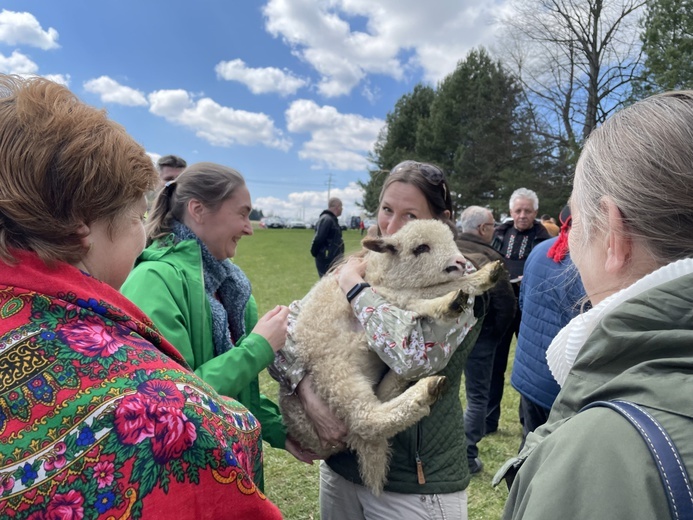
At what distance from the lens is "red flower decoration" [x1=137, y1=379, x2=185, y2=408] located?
118 cm

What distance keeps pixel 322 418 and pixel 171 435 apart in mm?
1133

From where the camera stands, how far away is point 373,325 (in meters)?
2.08

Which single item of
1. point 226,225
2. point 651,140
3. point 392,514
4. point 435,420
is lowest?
point 392,514

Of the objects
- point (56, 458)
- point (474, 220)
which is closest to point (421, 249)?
point (56, 458)

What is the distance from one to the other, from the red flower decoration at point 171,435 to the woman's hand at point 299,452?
1.26m

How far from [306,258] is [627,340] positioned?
1012 inches

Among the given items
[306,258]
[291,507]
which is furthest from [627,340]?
[306,258]

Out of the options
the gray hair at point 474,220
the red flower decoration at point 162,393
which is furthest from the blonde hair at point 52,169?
the gray hair at point 474,220

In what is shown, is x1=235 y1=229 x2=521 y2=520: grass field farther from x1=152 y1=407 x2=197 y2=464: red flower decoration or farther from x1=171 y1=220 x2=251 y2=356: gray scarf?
x1=152 y1=407 x2=197 y2=464: red flower decoration

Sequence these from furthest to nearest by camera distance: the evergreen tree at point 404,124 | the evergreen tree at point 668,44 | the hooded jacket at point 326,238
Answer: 1. the evergreen tree at point 404,124
2. the evergreen tree at point 668,44
3. the hooded jacket at point 326,238

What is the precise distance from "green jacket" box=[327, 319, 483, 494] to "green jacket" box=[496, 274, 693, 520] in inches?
38.9

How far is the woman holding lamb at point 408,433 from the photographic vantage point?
2.03 metres

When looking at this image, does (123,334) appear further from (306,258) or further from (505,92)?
(505,92)

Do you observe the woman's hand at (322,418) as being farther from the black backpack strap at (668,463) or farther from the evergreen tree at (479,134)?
the evergreen tree at (479,134)
